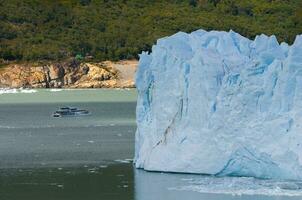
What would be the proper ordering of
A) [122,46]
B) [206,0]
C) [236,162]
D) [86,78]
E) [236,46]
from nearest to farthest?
1. [236,162]
2. [236,46]
3. [86,78]
4. [122,46]
5. [206,0]

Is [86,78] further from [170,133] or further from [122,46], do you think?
[170,133]

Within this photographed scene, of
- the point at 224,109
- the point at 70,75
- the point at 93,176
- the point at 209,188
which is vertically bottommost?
the point at 70,75

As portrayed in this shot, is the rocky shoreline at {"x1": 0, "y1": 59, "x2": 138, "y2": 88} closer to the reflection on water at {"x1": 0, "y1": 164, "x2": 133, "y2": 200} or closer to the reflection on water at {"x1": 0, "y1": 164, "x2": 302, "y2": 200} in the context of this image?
the reflection on water at {"x1": 0, "y1": 164, "x2": 133, "y2": 200}

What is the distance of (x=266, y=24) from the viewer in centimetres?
12394

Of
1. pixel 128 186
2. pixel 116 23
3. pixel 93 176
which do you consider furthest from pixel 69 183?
pixel 116 23

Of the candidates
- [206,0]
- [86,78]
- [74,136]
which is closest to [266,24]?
[206,0]

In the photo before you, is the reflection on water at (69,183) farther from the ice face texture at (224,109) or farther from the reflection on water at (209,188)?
the ice face texture at (224,109)

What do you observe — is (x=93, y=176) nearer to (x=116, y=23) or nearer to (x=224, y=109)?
(x=224, y=109)

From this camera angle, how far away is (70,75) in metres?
113

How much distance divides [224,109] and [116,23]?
105 m

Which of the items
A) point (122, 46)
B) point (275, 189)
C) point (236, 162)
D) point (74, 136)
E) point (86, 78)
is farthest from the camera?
point (122, 46)

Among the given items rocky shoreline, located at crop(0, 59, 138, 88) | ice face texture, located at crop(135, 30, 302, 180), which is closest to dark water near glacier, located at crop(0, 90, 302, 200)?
ice face texture, located at crop(135, 30, 302, 180)

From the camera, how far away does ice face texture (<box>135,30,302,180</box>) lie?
24078 millimetres

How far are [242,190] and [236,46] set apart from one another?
4692 millimetres
